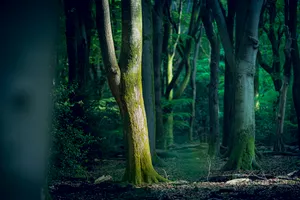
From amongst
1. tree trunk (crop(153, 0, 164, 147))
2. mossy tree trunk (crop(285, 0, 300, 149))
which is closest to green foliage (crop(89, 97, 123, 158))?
tree trunk (crop(153, 0, 164, 147))

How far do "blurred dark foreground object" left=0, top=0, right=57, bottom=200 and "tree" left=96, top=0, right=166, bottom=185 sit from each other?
7.26 metres

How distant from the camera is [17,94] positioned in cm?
180

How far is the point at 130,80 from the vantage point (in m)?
9.16

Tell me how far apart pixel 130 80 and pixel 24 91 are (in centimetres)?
735

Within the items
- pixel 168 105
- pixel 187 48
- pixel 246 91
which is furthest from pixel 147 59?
pixel 187 48

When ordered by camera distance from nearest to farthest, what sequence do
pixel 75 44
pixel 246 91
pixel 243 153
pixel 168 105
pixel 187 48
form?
pixel 243 153 < pixel 246 91 < pixel 75 44 < pixel 168 105 < pixel 187 48

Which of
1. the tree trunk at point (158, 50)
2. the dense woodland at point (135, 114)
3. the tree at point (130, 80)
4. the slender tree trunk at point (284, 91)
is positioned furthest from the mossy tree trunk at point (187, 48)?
the tree at point (130, 80)

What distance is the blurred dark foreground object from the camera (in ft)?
5.82

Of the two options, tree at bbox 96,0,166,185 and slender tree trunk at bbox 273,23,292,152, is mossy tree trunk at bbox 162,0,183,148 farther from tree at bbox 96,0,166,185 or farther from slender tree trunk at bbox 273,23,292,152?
tree at bbox 96,0,166,185

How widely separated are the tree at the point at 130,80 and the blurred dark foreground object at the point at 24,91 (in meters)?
7.26

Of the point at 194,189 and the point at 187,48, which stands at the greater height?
the point at 187,48

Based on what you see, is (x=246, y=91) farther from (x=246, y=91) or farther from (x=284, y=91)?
(x=284, y=91)

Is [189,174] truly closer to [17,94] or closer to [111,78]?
[111,78]

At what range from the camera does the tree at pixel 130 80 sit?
916 cm
